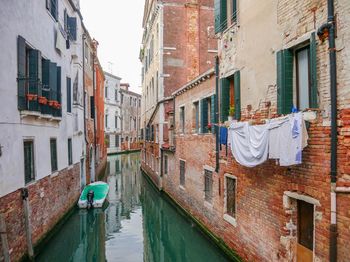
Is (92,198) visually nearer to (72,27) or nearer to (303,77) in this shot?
(72,27)

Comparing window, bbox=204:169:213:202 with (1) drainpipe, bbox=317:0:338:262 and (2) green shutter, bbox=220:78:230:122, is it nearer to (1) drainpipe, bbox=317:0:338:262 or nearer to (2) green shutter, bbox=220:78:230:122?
(2) green shutter, bbox=220:78:230:122

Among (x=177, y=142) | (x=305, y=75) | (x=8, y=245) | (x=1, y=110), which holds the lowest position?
(x=8, y=245)

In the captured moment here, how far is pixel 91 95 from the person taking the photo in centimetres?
2045

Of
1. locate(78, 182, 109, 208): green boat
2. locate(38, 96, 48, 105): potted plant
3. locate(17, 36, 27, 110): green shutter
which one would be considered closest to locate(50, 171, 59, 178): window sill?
locate(38, 96, 48, 105): potted plant

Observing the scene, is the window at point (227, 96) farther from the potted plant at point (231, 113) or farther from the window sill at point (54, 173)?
the window sill at point (54, 173)

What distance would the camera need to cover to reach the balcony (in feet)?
25.7

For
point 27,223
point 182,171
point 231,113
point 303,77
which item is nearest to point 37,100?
point 27,223

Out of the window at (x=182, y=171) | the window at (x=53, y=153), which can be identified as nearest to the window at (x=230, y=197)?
the window at (x=182, y=171)

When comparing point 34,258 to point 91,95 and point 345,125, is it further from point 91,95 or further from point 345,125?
point 91,95

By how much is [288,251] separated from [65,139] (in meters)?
9.18

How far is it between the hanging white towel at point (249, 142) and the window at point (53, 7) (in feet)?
22.1

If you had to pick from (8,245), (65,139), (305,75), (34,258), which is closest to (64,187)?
(65,139)

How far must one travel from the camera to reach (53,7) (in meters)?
11.0

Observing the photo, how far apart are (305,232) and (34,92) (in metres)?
6.87
